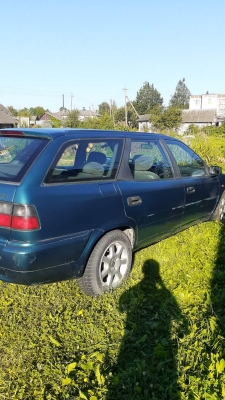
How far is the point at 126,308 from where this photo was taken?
319cm

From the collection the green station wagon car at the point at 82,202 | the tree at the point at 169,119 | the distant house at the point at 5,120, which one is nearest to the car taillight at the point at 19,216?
the green station wagon car at the point at 82,202

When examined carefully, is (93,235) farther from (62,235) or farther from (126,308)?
(126,308)

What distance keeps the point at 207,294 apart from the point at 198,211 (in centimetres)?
182

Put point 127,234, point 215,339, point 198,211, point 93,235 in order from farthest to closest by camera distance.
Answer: point 198,211, point 127,234, point 93,235, point 215,339

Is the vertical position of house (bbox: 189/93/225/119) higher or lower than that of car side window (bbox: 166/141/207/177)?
higher

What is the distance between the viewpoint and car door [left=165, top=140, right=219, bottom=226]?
183 inches

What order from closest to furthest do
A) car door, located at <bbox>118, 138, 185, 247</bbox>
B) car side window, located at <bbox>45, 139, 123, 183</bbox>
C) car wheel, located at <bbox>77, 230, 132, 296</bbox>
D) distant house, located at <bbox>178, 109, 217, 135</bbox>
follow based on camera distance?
car side window, located at <bbox>45, 139, 123, 183</bbox> < car wheel, located at <bbox>77, 230, 132, 296</bbox> < car door, located at <bbox>118, 138, 185, 247</bbox> < distant house, located at <bbox>178, 109, 217, 135</bbox>

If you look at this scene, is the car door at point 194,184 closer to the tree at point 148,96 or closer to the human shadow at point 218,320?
the human shadow at point 218,320

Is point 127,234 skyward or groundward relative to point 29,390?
skyward

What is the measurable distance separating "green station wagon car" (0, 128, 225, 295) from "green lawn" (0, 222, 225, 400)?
1.13ft

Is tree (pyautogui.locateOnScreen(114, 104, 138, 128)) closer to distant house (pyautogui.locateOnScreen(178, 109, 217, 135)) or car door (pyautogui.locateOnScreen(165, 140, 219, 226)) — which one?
distant house (pyautogui.locateOnScreen(178, 109, 217, 135))

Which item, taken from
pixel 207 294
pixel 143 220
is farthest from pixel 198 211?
pixel 207 294

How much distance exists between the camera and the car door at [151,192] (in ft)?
12.0

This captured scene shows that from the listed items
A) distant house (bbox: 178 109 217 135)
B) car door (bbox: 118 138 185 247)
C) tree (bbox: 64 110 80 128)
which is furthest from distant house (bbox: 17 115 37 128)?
car door (bbox: 118 138 185 247)
